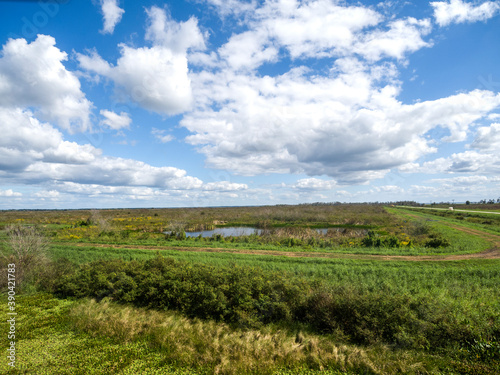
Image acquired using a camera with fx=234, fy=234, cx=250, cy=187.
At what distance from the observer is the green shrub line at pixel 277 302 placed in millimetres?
7121

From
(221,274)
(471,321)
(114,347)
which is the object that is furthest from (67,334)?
(471,321)

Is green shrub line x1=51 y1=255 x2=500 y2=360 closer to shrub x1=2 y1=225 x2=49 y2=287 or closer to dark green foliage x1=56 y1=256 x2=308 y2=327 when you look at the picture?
dark green foliage x1=56 y1=256 x2=308 y2=327

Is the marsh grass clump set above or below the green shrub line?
below

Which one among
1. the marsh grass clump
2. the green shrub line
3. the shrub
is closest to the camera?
the marsh grass clump

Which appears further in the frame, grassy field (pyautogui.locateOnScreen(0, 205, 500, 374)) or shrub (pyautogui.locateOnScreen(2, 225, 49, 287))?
shrub (pyautogui.locateOnScreen(2, 225, 49, 287))

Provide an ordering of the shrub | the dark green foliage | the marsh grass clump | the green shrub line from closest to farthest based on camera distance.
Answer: the marsh grass clump, the green shrub line, the dark green foliage, the shrub

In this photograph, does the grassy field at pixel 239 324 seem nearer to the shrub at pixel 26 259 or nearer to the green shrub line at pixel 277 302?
the green shrub line at pixel 277 302

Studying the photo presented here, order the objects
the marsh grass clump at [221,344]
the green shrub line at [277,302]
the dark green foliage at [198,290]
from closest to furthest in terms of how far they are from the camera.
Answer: the marsh grass clump at [221,344] → the green shrub line at [277,302] → the dark green foliage at [198,290]

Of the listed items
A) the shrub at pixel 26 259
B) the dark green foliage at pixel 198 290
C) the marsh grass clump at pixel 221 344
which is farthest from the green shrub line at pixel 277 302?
the shrub at pixel 26 259

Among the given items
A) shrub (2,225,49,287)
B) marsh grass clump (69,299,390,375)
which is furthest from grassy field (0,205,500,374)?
shrub (2,225,49,287)

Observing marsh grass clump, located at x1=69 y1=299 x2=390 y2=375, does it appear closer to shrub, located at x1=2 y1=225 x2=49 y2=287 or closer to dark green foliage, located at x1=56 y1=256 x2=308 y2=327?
dark green foliage, located at x1=56 y1=256 x2=308 y2=327

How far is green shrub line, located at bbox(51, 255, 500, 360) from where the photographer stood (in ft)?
23.4

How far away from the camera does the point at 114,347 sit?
6.84 m

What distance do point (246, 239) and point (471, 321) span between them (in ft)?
77.0
